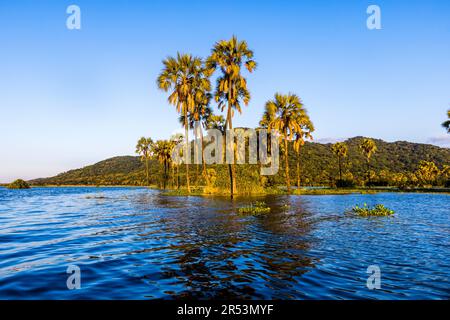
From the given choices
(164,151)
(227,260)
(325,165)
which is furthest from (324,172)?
(227,260)

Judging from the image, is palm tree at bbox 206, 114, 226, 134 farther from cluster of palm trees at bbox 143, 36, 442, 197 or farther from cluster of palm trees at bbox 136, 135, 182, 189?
cluster of palm trees at bbox 136, 135, 182, 189

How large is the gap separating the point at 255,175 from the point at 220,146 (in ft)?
37.4

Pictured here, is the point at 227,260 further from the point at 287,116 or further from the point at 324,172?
the point at 324,172

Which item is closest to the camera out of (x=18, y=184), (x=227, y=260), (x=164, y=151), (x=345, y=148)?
(x=227, y=260)

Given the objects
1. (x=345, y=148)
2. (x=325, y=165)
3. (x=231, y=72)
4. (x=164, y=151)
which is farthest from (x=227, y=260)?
(x=325, y=165)

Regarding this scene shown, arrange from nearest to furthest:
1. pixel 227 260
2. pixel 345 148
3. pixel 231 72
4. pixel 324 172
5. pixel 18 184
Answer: pixel 227 260, pixel 231 72, pixel 345 148, pixel 18 184, pixel 324 172

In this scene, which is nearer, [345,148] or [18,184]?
[345,148]

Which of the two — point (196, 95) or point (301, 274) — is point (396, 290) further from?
point (196, 95)

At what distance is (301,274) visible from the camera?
773 centimetres

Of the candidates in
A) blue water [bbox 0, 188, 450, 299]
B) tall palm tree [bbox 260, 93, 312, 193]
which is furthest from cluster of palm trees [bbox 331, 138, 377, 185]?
blue water [bbox 0, 188, 450, 299]

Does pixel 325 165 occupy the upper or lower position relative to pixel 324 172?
upper

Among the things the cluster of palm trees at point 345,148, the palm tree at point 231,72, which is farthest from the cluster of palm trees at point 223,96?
the cluster of palm trees at point 345,148

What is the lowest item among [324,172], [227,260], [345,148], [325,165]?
[227,260]
